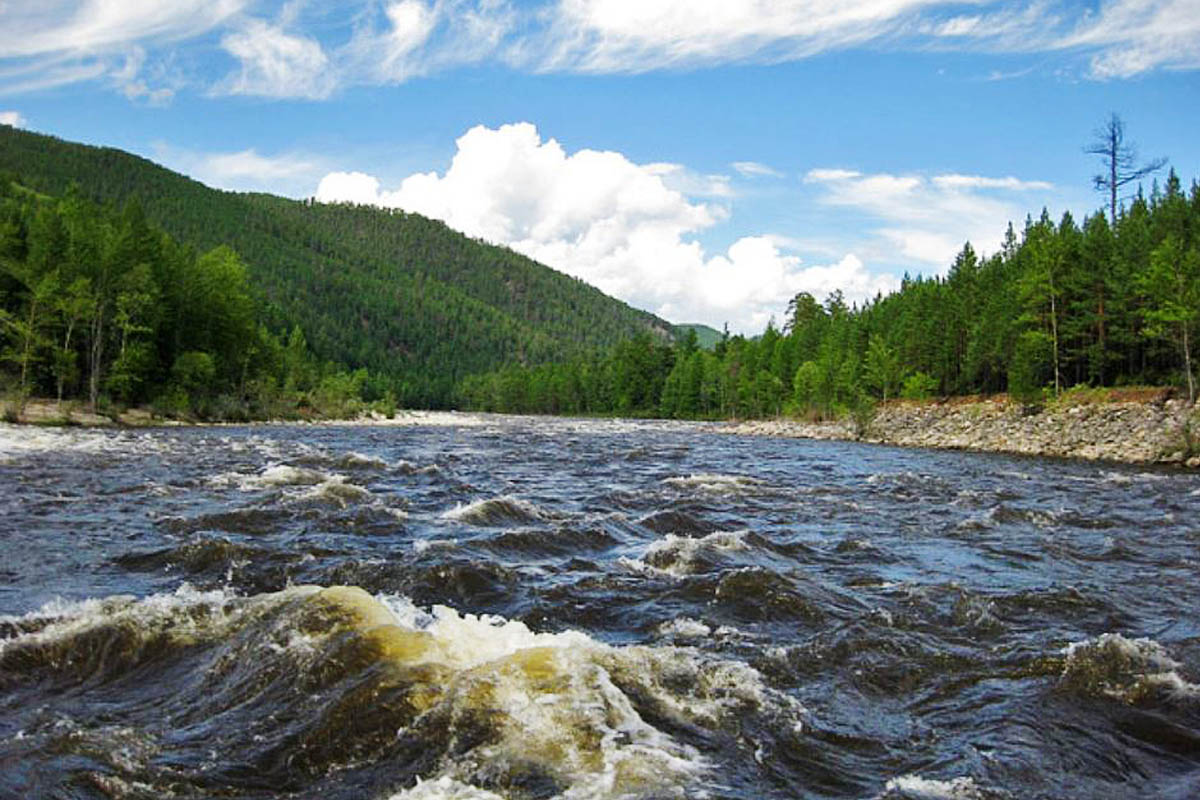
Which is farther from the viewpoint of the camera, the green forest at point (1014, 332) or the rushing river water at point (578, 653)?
the green forest at point (1014, 332)

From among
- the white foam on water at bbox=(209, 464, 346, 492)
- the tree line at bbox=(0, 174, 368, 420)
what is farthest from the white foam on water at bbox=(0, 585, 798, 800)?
the tree line at bbox=(0, 174, 368, 420)

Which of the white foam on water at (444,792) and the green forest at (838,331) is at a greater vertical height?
the green forest at (838,331)

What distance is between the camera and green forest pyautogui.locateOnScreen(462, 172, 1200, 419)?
52250mm

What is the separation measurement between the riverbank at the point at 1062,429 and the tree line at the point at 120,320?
162ft

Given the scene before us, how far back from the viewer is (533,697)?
617cm

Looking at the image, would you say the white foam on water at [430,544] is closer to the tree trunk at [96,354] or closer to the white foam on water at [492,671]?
the white foam on water at [492,671]

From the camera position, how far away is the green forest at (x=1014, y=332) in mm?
52250

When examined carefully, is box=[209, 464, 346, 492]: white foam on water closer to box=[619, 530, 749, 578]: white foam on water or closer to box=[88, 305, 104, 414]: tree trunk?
box=[619, 530, 749, 578]: white foam on water

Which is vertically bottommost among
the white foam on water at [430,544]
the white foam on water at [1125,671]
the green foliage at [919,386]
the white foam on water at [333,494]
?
the white foam on water at [1125,671]

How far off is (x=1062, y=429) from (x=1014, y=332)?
2128 cm

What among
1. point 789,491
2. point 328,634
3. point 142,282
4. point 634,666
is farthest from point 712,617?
point 142,282

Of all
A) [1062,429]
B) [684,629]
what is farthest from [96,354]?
[1062,429]

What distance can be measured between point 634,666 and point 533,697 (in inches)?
53.0

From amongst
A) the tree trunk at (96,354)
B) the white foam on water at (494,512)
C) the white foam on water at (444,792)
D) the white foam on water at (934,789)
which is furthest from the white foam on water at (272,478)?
the tree trunk at (96,354)
